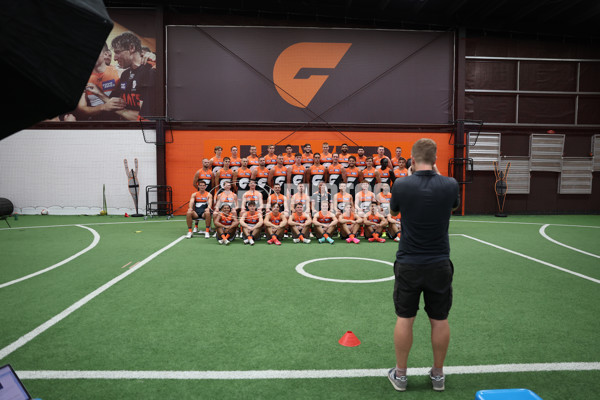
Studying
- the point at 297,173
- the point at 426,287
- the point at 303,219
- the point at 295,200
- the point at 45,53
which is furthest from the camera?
the point at 297,173

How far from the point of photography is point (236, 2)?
1500cm

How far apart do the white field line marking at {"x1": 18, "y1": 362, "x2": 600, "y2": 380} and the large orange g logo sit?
1334 cm

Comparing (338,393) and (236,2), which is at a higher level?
(236,2)

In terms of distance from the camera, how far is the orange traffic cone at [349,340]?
364 centimetres

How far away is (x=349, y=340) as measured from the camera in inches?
144

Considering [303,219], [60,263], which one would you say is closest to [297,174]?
[303,219]

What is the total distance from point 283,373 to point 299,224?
21.7 ft

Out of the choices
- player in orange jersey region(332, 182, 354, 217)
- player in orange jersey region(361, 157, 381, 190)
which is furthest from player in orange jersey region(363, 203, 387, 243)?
player in orange jersey region(361, 157, 381, 190)

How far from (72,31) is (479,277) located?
6375 mm

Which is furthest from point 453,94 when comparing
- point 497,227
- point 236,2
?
point 236,2

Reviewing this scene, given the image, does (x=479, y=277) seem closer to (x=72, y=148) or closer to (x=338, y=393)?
(x=338, y=393)

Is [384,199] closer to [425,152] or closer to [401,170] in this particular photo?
[401,170]

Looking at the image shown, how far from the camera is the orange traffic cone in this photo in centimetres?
364

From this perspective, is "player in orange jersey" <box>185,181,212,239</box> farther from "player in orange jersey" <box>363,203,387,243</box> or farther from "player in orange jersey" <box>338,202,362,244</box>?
"player in orange jersey" <box>363,203,387,243</box>
